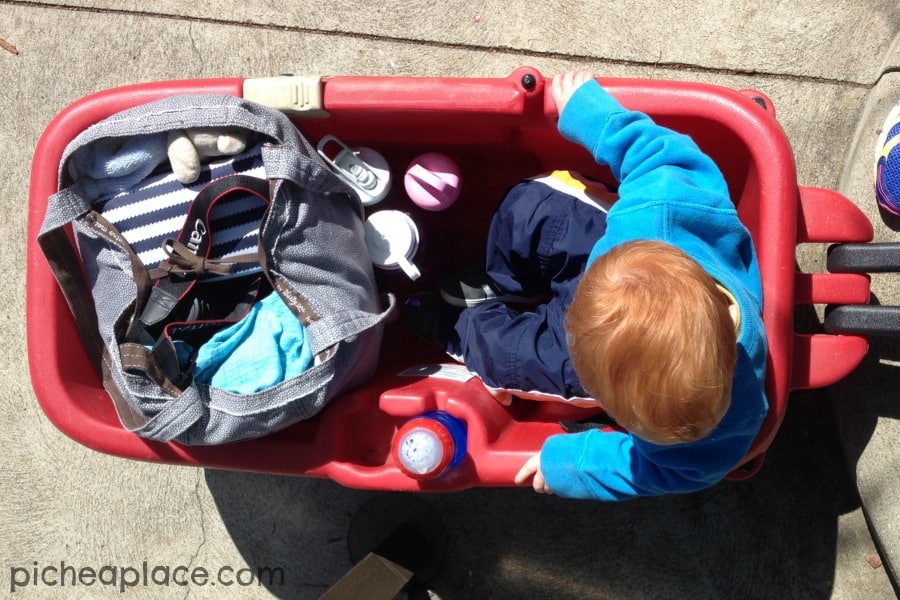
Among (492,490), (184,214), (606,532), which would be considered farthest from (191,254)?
(606,532)

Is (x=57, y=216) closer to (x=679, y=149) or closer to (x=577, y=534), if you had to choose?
(x=679, y=149)

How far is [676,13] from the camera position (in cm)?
151

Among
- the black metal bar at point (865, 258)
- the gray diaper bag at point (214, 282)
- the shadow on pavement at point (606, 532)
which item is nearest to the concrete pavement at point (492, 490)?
the shadow on pavement at point (606, 532)

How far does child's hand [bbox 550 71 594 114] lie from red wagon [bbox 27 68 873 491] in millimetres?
20

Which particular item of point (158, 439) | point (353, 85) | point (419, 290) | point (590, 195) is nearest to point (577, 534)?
point (419, 290)

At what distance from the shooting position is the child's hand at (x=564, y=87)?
111cm

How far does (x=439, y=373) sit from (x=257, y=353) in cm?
34

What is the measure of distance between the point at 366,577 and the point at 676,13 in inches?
48.6

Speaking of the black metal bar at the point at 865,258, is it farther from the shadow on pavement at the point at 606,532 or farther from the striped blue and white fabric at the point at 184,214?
the striped blue and white fabric at the point at 184,214

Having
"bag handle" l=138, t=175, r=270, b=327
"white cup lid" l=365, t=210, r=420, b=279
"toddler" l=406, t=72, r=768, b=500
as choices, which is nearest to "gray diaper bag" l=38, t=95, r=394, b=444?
"bag handle" l=138, t=175, r=270, b=327

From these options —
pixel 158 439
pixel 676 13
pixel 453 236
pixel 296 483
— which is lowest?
pixel 296 483

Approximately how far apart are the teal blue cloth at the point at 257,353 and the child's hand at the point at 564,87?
1.69 ft

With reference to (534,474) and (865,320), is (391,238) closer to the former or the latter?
(534,474)

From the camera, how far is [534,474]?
115cm
